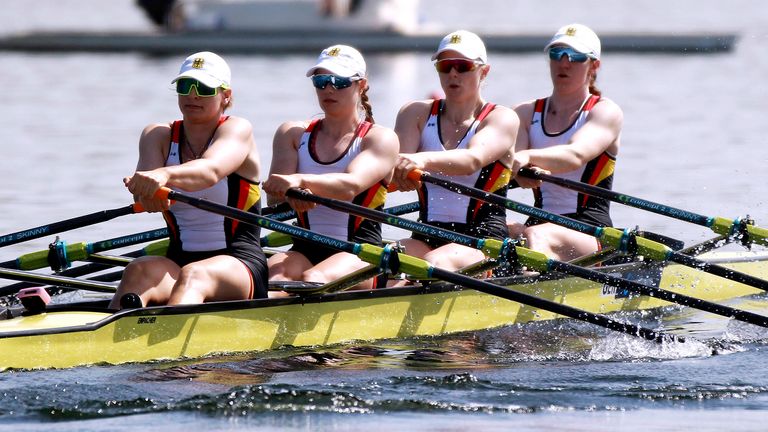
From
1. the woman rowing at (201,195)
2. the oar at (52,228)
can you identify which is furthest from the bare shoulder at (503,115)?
the oar at (52,228)

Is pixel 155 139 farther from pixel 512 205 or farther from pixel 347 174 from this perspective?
pixel 512 205

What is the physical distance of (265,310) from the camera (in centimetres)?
839

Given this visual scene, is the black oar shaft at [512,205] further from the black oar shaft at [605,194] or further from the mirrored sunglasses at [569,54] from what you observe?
the mirrored sunglasses at [569,54]

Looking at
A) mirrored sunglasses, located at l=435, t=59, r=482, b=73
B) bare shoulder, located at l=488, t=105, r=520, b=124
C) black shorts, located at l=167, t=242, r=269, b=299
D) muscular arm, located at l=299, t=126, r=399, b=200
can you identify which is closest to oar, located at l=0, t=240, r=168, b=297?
black shorts, located at l=167, t=242, r=269, b=299

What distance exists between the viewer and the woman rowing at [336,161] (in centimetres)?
884

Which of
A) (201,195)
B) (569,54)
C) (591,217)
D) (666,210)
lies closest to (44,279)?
(201,195)

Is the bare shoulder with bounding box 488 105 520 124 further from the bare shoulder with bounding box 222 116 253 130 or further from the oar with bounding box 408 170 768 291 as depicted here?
the bare shoulder with bounding box 222 116 253 130

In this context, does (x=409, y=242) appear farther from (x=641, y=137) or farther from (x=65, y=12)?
(x=65, y=12)

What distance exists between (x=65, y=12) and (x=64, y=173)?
41832 millimetres

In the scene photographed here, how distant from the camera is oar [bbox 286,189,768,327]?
28.2ft

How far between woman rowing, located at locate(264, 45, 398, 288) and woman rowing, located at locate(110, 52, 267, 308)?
1.28 feet

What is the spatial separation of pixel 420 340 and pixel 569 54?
264cm

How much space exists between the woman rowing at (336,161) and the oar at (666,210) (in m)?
1.36

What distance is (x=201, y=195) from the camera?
27.6 ft
